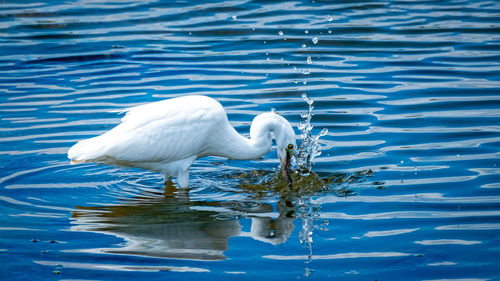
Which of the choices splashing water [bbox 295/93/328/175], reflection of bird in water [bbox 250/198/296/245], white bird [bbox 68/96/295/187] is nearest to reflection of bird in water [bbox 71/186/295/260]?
reflection of bird in water [bbox 250/198/296/245]

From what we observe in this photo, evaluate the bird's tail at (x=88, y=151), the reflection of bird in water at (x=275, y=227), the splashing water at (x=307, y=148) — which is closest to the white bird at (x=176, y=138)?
the bird's tail at (x=88, y=151)

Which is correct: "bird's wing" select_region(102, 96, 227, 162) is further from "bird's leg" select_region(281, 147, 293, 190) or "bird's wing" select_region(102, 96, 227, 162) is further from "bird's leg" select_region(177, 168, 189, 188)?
"bird's leg" select_region(281, 147, 293, 190)

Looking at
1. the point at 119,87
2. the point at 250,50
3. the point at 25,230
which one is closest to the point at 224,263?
the point at 25,230

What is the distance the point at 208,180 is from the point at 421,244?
324 centimetres

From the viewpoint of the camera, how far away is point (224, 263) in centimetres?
662

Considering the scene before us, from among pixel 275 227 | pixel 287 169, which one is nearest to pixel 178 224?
pixel 275 227

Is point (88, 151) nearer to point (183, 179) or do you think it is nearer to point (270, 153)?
point (183, 179)

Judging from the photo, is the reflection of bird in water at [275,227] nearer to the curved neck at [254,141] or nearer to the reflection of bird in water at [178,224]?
the reflection of bird in water at [178,224]

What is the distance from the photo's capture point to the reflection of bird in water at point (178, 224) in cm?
698

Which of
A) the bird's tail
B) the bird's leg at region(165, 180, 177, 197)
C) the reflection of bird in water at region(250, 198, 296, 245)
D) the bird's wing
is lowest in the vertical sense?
the reflection of bird in water at region(250, 198, 296, 245)

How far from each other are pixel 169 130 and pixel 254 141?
1057mm

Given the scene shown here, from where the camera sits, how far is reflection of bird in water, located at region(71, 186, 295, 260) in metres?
6.98

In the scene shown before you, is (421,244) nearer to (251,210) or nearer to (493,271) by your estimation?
(493,271)

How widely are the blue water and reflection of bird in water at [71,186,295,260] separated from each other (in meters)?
0.03
